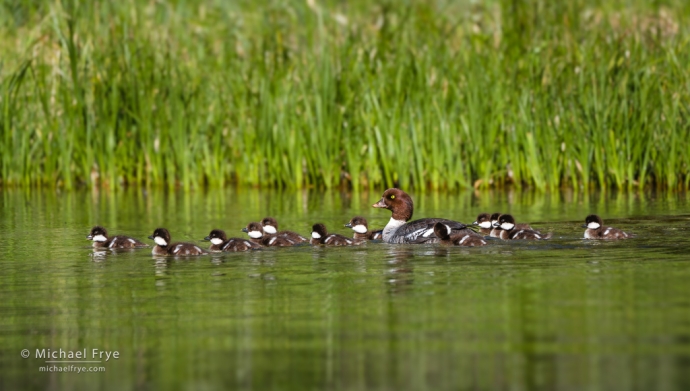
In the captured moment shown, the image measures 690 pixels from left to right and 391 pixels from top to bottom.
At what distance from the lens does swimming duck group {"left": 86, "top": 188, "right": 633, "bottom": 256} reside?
31.9 ft

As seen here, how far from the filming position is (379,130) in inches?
598

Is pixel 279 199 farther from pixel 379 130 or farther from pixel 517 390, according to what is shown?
pixel 517 390

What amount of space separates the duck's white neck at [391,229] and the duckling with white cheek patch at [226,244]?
1402 mm

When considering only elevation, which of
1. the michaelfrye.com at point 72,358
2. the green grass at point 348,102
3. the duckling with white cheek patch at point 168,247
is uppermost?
the green grass at point 348,102

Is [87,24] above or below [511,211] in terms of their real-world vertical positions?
above

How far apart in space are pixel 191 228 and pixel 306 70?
15.6ft

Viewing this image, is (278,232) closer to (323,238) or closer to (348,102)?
(323,238)

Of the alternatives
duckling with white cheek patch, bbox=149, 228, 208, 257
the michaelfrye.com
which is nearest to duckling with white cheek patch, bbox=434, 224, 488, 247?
duckling with white cheek patch, bbox=149, 228, 208, 257

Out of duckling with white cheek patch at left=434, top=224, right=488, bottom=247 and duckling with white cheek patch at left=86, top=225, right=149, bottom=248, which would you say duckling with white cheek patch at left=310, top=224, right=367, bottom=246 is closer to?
duckling with white cheek patch at left=434, top=224, right=488, bottom=247

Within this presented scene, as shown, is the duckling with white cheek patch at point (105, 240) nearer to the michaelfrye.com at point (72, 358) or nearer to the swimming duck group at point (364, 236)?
the swimming duck group at point (364, 236)

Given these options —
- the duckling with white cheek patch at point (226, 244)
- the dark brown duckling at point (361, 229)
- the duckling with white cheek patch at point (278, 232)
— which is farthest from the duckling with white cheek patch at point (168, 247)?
the dark brown duckling at point (361, 229)

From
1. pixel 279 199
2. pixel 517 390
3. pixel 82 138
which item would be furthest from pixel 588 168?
pixel 517 390

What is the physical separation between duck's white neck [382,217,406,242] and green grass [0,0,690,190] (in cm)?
399

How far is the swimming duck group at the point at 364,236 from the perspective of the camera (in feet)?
31.9
